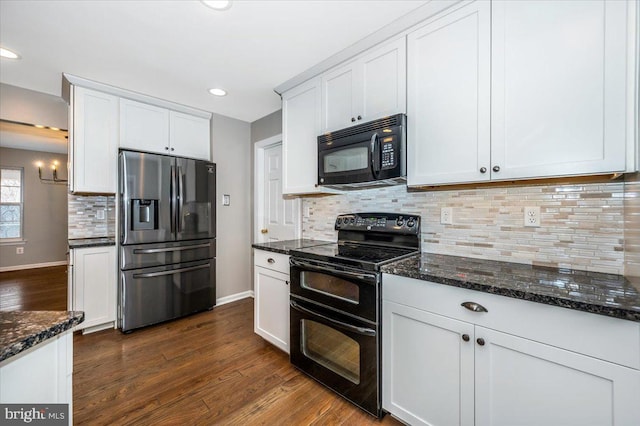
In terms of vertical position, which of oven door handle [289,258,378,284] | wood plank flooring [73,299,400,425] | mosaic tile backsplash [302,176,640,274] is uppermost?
mosaic tile backsplash [302,176,640,274]

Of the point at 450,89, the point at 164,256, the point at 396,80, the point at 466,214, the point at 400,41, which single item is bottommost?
the point at 164,256

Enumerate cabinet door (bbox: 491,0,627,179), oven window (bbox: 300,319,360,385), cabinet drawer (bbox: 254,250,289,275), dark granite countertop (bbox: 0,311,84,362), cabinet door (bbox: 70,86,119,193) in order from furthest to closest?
cabinet door (bbox: 70,86,119,193)
cabinet drawer (bbox: 254,250,289,275)
oven window (bbox: 300,319,360,385)
cabinet door (bbox: 491,0,627,179)
dark granite countertop (bbox: 0,311,84,362)

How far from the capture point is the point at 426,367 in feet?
4.53

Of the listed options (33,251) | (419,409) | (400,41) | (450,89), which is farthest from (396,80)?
(33,251)

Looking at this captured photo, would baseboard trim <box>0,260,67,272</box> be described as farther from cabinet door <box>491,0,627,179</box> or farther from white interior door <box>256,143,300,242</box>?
cabinet door <box>491,0,627,179</box>

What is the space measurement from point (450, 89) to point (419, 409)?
174cm

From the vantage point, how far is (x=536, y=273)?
4.42ft

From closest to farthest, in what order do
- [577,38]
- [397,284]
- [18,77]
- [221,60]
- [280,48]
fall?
A: [577,38]
[397,284]
[280,48]
[221,60]
[18,77]

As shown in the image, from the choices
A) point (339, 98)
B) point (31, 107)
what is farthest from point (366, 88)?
point (31, 107)

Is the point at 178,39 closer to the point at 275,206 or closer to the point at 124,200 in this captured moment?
the point at 124,200

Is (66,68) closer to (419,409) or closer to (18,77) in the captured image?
(18,77)

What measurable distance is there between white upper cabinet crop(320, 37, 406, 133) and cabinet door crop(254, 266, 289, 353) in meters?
1.30

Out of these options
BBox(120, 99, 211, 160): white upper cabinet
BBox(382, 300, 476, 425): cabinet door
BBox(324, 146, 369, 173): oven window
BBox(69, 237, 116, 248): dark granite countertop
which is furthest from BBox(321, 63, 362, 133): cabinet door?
BBox(69, 237, 116, 248): dark granite countertop

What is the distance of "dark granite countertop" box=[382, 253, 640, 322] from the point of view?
37.2 inches
